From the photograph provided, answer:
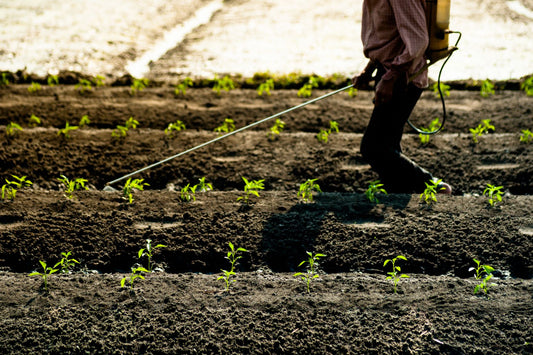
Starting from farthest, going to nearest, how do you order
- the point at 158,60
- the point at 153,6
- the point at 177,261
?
the point at 153,6 → the point at 158,60 → the point at 177,261

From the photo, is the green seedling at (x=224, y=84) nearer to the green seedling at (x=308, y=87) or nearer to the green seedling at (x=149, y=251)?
the green seedling at (x=308, y=87)

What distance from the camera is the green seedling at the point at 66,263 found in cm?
319

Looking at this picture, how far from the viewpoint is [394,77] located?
3.54 meters

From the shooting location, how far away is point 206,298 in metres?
2.91

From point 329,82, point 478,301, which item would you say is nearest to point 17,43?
point 329,82

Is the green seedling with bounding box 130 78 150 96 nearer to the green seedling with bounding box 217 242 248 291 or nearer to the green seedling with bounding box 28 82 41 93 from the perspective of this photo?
the green seedling with bounding box 28 82 41 93

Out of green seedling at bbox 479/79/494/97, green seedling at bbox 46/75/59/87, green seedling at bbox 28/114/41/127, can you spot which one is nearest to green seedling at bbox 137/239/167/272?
green seedling at bbox 28/114/41/127

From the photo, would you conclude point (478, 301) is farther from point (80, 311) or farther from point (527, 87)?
point (527, 87)

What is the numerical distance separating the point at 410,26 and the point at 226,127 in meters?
2.28

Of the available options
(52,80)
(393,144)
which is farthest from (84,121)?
(393,144)

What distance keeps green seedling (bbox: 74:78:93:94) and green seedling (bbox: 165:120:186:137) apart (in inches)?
59.8

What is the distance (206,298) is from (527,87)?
4.88 meters

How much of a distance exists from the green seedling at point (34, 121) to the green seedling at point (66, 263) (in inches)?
103

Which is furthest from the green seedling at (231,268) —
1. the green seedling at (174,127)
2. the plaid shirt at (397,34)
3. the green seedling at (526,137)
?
the green seedling at (526,137)
